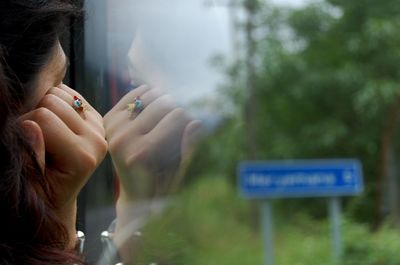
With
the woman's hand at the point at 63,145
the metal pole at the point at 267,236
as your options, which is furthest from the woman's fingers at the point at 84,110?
the metal pole at the point at 267,236

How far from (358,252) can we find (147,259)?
15.7ft

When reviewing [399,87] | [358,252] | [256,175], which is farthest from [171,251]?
[399,87]

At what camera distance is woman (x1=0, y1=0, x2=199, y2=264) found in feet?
2.14

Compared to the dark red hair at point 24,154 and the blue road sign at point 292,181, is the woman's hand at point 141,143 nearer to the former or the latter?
the dark red hair at point 24,154

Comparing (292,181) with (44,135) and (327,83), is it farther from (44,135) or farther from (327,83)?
(44,135)

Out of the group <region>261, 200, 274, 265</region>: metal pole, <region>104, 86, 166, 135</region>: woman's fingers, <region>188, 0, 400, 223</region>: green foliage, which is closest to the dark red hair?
<region>104, 86, 166, 135</region>: woman's fingers

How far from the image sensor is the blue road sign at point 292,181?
509cm

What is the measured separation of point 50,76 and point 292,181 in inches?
177

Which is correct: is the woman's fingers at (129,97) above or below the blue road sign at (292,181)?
above

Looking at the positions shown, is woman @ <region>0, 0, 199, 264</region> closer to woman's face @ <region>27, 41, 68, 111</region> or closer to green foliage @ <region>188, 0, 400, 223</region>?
woman's face @ <region>27, 41, 68, 111</region>

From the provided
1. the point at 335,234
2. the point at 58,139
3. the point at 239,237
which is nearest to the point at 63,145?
the point at 58,139

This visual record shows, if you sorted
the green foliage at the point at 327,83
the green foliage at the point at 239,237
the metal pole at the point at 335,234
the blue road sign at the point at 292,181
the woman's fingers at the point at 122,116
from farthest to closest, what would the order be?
1. the green foliage at the point at 327,83
2. the metal pole at the point at 335,234
3. the blue road sign at the point at 292,181
4. the green foliage at the point at 239,237
5. the woman's fingers at the point at 122,116

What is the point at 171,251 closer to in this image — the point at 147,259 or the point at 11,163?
the point at 147,259

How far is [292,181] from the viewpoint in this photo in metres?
5.13
